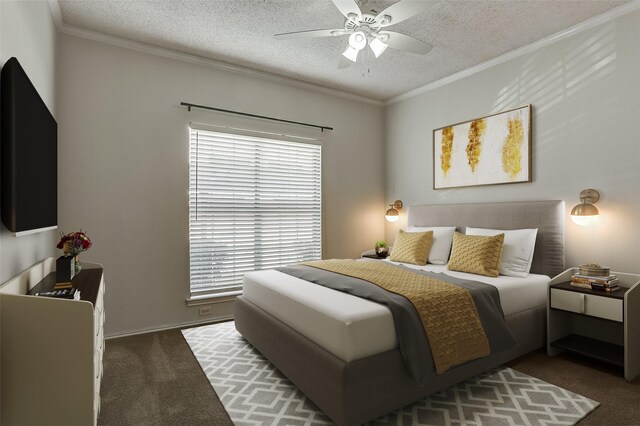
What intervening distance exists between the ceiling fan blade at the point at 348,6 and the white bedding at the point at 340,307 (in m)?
1.88

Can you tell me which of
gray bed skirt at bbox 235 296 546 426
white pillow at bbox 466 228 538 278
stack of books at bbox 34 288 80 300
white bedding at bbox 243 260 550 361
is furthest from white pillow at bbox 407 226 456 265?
stack of books at bbox 34 288 80 300

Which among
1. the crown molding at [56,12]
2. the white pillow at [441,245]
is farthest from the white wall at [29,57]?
the white pillow at [441,245]

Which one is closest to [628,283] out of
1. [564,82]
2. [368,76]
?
[564,82]

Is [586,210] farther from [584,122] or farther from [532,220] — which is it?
[584,122]

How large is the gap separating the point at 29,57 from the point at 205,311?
8.61ft

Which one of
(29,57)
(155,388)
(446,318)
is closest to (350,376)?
(446,318)

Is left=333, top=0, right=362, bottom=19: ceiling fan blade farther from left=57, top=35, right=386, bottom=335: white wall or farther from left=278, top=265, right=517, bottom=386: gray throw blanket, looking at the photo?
left=57, top=35, right=386, bottom=335: white wall

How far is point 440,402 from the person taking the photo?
2.12m

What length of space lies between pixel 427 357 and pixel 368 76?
335cm

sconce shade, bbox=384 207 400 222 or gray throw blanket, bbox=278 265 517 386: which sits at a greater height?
sconce shade, bbox=384 207 400 222

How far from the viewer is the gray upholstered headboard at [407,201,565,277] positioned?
10.2 feet

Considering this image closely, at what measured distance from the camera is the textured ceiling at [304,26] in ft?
9.03

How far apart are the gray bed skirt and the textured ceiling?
2.14 metres

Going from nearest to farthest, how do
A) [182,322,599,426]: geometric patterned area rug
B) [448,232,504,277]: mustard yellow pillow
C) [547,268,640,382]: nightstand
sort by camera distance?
1. [182,322,599,426]: geometric patterned area rug
2. [547,268,640,382]: nightstand
3. [448,232,504,277]: mustard yellow pillow
